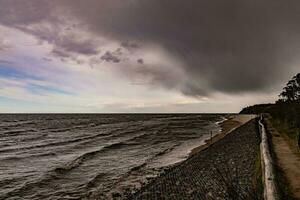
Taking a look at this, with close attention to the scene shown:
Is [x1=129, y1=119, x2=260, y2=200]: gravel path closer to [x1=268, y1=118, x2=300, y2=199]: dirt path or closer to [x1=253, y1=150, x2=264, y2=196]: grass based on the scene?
[x1=253, y1=150, x2=264, y2=196]: grass

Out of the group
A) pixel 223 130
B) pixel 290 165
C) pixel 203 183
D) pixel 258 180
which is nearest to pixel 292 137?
pixel 290 165

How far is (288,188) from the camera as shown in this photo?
1203 cm

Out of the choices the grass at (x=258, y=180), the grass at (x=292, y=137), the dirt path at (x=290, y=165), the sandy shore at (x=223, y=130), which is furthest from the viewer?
the sandy shore at (x=223, y=130)

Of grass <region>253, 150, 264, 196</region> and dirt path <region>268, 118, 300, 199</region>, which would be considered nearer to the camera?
grass <region>253, 150, 264, 196</region>

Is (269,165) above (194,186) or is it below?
above

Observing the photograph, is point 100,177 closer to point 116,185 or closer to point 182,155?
point 116,185

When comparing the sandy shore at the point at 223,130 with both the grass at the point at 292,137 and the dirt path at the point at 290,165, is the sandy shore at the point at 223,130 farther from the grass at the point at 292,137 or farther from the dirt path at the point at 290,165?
the dirt path at the point at 290,165

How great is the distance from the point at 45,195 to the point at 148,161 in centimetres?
1062

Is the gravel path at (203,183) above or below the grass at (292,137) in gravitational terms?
below

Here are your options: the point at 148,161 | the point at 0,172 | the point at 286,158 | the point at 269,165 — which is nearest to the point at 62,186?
the point at 0,172

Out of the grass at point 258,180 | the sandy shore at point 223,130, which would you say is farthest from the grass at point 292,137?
the sandy shore at point 223,130

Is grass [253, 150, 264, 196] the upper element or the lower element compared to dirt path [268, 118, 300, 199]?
lower

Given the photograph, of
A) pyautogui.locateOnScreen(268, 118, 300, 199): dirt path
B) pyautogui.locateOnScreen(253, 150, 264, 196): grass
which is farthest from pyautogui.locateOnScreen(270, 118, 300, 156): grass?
pyautogui.locateOnScreen(253, 150, 264, 196): grass

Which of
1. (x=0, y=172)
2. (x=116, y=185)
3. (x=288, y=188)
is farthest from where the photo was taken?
(x=0, y=172)
